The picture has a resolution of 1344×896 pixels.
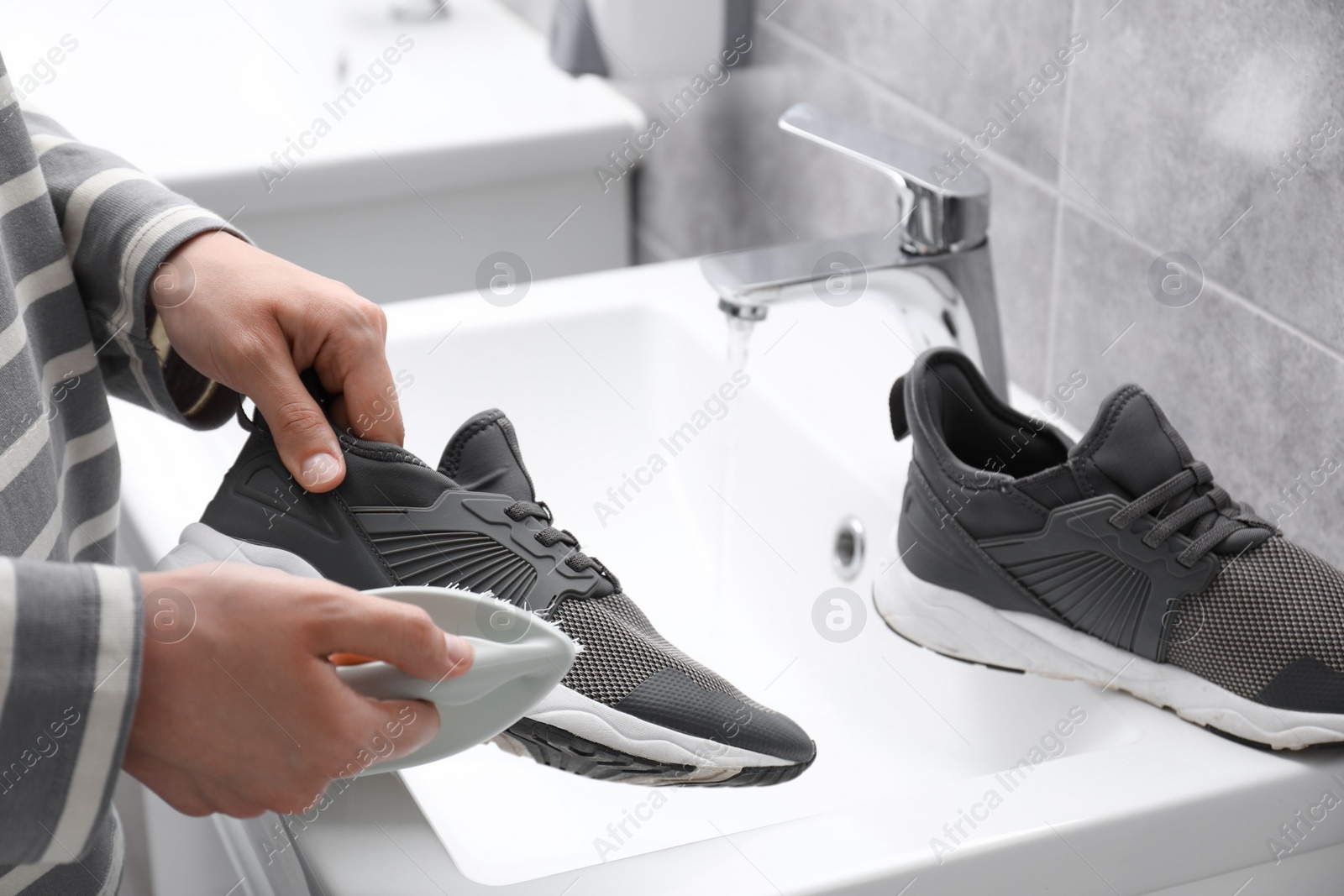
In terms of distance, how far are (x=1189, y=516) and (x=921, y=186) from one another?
9.2 inches

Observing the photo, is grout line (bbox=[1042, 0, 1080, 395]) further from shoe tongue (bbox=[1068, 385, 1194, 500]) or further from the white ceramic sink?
shoe tongue (bbox=[1068, 385, 1194, 500])

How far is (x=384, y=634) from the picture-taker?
360mm

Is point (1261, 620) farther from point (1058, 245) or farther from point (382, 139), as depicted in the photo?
point (382, 139)

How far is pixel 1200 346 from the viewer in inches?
26.0

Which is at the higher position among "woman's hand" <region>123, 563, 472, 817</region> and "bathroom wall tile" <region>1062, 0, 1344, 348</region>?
"bathroom wall tile" <region>1062, 0, 1344, 348</region>

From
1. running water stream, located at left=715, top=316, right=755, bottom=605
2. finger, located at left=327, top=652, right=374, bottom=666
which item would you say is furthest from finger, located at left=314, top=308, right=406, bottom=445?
running water stream, located at left=715, top=316, right=755, bottom=605

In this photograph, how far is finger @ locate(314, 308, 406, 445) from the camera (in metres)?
0.52

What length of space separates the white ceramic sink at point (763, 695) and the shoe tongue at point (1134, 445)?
0.33 feet

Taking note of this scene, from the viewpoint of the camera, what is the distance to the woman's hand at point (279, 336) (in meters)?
0.51

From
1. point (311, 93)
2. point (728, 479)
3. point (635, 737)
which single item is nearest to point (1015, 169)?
point (728, 479)

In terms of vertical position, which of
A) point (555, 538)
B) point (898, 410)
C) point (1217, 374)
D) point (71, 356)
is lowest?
point (71, 356)

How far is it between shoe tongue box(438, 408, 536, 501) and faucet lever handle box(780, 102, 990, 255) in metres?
0.24

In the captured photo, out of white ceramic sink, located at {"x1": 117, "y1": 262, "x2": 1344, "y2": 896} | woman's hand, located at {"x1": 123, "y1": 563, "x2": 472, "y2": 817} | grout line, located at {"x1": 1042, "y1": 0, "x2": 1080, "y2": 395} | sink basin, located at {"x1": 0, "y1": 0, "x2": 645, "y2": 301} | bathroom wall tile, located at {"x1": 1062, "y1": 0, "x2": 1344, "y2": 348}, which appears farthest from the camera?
sink basin, located at {"x1": 0, "y1": 0, "x2": 645, "y2": 301}

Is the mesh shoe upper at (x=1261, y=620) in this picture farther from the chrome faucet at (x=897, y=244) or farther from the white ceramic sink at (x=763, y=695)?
the chrome faucet at (x=897, y=244)
